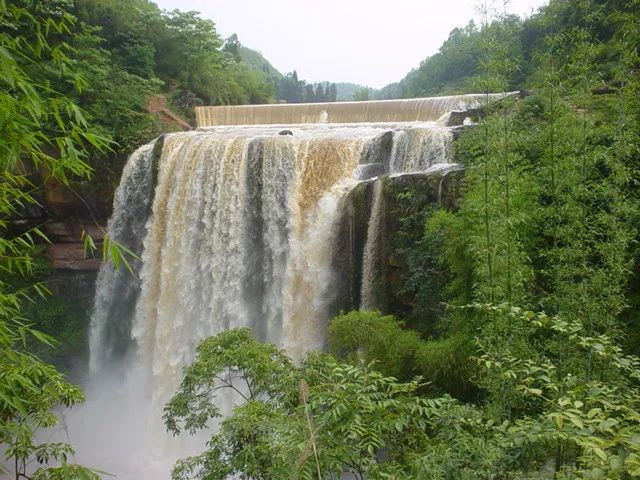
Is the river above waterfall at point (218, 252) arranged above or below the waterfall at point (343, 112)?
below

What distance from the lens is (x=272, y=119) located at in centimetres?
2208

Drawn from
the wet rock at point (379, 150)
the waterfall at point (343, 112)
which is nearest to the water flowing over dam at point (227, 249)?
the wet rock at point (379, 150)

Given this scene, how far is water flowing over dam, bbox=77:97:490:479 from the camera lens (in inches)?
468

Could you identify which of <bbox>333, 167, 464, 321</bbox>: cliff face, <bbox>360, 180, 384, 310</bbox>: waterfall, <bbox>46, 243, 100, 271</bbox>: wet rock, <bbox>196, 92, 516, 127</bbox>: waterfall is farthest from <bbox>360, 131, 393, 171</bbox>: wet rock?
<bbox>46, 243, 100, 271</bbox>: wet rock

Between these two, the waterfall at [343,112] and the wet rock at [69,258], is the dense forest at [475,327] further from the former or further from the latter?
the wet rock at [69,258]

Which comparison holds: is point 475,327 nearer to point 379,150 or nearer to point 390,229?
point 390,229

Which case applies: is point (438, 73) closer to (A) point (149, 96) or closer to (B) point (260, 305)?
(A) point (149, 96)

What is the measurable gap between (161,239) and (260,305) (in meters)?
4.54

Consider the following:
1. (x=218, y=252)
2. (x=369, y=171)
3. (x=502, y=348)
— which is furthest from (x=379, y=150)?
(x=502, y=348)

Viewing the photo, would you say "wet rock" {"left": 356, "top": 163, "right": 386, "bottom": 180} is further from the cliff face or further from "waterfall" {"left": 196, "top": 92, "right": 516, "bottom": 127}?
"waterfall" {"left": 196, "top": 92, "right": 516, "bottom": 127}

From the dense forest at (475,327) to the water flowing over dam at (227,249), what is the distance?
216 centimetres

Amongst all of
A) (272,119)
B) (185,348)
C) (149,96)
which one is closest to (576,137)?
(185,348)

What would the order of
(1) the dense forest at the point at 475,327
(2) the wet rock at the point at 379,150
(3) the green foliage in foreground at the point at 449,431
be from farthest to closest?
(2) the wet rock at the point at 379,150
(1) the dense forest at the point at 475,327
(3) the green foliage in foreground at the point at 449,431

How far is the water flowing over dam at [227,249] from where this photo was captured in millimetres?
11898
